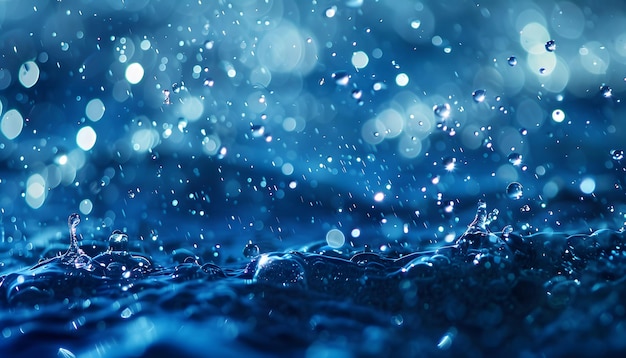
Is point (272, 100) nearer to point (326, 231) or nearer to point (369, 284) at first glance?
point (326, 231)

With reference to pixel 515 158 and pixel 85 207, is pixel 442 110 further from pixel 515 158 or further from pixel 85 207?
pixel 85 207

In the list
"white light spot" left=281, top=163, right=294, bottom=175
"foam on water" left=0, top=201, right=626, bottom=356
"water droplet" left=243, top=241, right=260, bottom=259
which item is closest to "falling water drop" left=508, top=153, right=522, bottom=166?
"foam on water" left=0, top=201, right=626, bottom=356

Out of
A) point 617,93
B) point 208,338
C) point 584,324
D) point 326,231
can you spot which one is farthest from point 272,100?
point 584,324

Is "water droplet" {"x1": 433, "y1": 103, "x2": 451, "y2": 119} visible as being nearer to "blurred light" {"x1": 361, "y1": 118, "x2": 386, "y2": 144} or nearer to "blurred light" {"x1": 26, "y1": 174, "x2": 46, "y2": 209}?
"blurred light" {"x1": 361, "y1": 118, "x2": 386, "y2": 144}

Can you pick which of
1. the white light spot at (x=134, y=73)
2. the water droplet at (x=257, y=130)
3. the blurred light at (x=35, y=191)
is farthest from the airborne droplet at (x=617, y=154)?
the blurred light at (x=35, y=191)

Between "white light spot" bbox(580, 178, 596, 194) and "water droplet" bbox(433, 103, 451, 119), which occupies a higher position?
"water droplet" bbox(433, 103, 451, 119)

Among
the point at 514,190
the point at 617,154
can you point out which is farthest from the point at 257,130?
the point at 617,154
